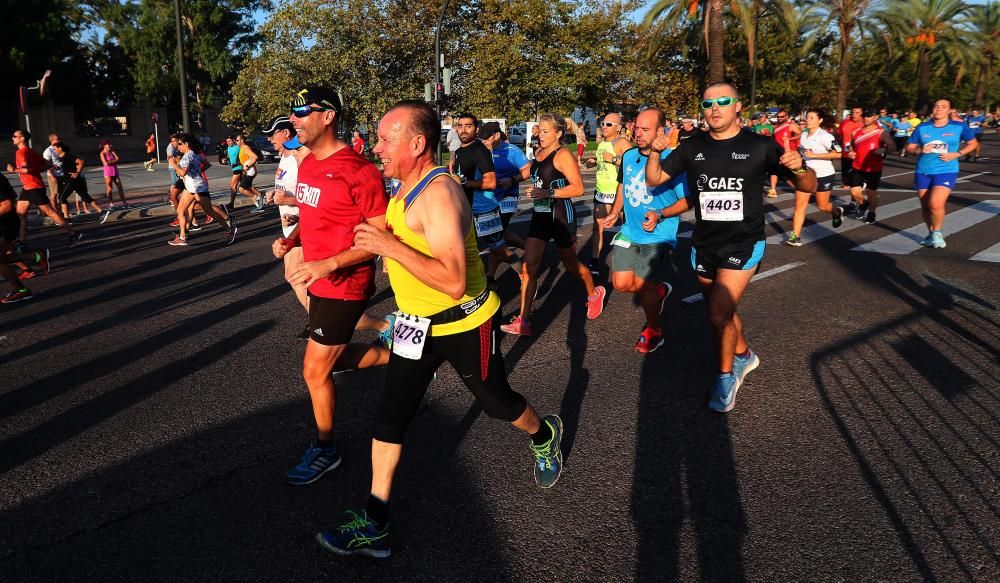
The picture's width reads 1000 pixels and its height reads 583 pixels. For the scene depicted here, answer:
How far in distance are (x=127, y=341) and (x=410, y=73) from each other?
69.7 ft

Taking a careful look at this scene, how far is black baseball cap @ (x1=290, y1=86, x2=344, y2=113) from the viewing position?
11.3ft

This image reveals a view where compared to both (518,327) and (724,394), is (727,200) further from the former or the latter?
(518,327)

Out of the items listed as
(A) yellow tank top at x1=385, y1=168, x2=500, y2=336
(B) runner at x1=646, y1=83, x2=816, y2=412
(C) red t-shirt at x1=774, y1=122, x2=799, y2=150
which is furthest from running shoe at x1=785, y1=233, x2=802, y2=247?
(A) yellow tank top at x1=385, y1=168, x2=500, y2=336

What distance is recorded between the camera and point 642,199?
5.41 meters

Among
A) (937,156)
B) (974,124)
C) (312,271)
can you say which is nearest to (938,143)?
(937,156)

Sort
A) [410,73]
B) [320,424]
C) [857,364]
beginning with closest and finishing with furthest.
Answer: [320,424] → [857,364] → [410,73]

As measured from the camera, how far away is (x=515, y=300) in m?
7.12

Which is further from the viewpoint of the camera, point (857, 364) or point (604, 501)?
point (857, 364)

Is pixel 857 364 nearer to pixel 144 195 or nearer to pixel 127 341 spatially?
pixel 127 341

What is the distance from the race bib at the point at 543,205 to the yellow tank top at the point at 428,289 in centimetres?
325

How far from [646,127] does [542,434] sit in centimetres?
266

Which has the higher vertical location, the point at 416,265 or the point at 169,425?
the point at 416,265

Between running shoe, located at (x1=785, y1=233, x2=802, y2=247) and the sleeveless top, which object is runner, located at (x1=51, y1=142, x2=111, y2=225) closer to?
the sleeveless top

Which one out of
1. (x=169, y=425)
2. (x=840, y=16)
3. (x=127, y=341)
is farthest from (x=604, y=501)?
(x=840, y=16)
